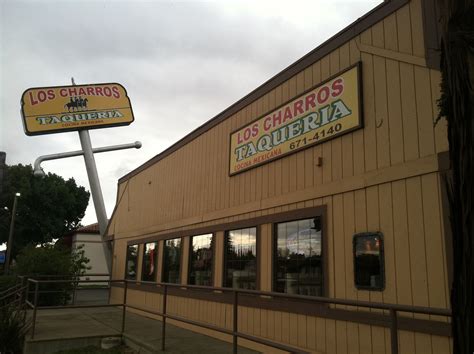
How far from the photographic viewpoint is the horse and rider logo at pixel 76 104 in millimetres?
19844

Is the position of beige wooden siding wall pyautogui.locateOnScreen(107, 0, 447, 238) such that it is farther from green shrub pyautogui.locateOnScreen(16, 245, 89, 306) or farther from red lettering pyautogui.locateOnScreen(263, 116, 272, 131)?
green shrub pyautogui.locateOnScreen(16, 245, 89, 306)

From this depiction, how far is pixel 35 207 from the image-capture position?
3744cm

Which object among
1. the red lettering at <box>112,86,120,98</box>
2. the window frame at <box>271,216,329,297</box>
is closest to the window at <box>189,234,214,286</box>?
the window frame at <box>271,216,329,297</box>

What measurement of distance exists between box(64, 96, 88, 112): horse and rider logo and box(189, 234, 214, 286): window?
11330 millimetres

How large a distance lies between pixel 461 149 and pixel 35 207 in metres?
39.3

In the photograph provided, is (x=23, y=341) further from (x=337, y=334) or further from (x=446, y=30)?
(x=446, y=30)

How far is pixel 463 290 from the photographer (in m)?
2.20

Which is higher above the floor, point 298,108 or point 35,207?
point 35,207

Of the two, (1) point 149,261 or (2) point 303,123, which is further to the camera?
(1) point 149,261

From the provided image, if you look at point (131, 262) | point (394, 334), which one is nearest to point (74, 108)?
point (131, 262)

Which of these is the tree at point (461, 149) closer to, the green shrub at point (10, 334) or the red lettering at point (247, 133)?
the red lettering at point (247, 133)

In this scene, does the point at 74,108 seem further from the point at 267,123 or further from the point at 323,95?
the point at 323,95

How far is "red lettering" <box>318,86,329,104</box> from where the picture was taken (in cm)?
730

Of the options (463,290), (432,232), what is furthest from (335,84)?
(463,290)
